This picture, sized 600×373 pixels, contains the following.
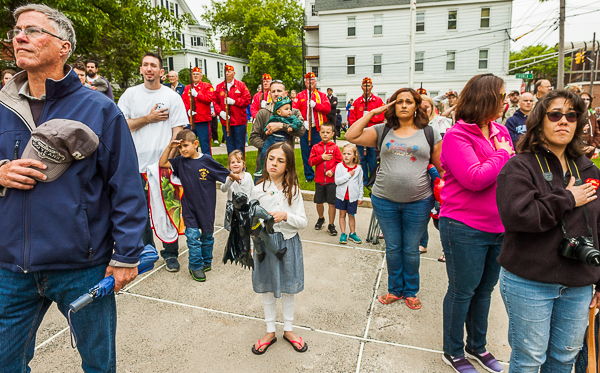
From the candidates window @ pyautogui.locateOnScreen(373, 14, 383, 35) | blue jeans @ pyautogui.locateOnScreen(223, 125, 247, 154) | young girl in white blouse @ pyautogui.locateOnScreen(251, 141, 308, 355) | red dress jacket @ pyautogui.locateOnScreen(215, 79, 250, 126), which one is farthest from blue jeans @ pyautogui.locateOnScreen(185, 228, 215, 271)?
window @ pyautogui.locateOnScreen(373, 14, 383, 35)

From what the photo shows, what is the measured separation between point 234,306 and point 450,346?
73.2 inches

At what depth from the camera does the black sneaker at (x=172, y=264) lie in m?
4.32

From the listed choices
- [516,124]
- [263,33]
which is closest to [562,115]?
[516,124]

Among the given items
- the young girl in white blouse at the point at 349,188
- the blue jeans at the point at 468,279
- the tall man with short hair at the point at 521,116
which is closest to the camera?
the blue jeans at the point at 468,279

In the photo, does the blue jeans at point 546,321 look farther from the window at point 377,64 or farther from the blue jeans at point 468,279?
the window at point 377,64

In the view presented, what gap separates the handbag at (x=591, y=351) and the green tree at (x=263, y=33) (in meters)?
38.2

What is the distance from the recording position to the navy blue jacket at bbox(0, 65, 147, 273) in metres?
1.69

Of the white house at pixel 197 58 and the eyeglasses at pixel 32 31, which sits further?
the white house at pixel 197 58

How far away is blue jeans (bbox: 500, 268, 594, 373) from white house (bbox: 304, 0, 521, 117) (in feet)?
90.7

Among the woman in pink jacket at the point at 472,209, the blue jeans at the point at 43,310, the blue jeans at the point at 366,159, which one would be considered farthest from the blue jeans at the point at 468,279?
the blue jeans at the point at 366,159

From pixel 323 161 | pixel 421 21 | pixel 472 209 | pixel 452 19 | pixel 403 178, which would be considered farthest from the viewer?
pixel 421 21

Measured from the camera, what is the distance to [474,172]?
244 centimetres

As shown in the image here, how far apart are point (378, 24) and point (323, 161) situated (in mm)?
25730

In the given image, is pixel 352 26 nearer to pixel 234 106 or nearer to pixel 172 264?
pixel 234 106
